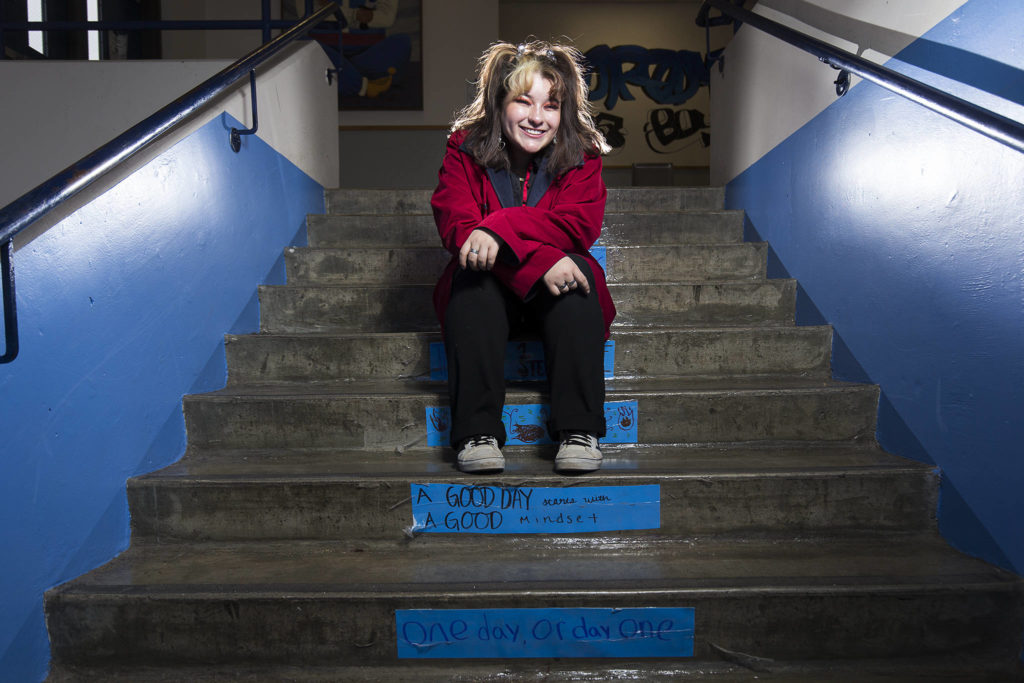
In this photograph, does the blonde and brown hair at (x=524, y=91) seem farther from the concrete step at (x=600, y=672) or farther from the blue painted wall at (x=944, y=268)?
the concrete step at (x=600, y=672)

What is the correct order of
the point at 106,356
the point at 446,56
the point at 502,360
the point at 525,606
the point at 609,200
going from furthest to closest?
the point at 446,56 → the point at 609,200 → the point at 502,360 → the point at 106,356 → the point at 525,606

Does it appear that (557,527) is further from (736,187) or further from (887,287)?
(736,187)

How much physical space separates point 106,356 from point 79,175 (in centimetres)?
37

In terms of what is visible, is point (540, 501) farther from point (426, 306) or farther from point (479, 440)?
point (426, 306)

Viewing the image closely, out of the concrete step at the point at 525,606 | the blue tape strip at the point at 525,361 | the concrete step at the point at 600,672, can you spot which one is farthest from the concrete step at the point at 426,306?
the concrete step at the point at 600,672

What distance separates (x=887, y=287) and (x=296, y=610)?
60.0 inches

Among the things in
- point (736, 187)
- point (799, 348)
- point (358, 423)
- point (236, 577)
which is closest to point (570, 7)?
point (736, 187)

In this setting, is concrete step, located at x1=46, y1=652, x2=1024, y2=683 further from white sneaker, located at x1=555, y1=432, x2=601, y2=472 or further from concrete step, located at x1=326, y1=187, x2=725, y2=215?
concrete step, located at x1=326, y1=187, x2=725, y2=215

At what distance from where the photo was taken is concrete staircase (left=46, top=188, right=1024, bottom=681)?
1145mm

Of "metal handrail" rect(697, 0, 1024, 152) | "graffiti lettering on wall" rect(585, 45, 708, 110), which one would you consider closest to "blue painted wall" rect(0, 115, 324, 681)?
"metal handrail" rect(697, 0, 1024, 152)

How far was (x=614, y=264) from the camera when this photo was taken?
2.29 metres

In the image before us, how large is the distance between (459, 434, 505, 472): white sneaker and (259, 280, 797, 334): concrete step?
73cm

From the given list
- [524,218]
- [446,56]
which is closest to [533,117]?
[524,218]

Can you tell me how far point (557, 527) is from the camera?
53.5 inches
